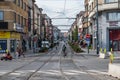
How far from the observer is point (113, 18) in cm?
7850

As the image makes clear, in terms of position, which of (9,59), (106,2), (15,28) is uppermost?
(106,2)

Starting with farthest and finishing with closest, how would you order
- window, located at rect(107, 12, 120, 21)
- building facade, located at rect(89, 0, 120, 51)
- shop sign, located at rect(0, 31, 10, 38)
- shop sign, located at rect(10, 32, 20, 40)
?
window, located at rect(107, 12, 120, 21), building facade, located at rect(89, 0, 120, 51), shop sign, located at rect(10, 32, 20, 40), shop sign, located at rect(0, 31, 10, 38)

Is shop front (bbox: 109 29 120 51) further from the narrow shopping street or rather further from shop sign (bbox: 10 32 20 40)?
the narrow shopping street

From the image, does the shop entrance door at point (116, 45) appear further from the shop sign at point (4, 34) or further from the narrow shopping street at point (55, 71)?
the narrow shopping street at point (55, 71)

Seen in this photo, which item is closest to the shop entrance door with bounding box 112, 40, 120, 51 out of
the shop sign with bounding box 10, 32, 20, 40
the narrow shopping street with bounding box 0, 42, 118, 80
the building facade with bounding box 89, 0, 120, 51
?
the building facade with bounding box 89, 0, 120, 51

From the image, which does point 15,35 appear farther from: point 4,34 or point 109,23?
point 109,23

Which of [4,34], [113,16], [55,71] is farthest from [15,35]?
[55,71]

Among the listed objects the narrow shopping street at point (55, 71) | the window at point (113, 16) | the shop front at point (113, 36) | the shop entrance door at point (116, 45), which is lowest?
the narrow shopping street at point (55, 71)

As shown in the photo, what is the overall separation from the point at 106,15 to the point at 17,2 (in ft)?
54.4

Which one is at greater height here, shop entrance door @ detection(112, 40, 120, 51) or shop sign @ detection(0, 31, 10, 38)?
shop sign @ detection(0, 31, 10, 38)

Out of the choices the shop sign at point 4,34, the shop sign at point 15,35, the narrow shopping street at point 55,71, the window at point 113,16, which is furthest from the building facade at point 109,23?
the narrow shopping street at point 55,71

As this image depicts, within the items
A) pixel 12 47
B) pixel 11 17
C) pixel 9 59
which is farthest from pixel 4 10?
pixel 9 59

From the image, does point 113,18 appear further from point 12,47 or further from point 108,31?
point 12,47

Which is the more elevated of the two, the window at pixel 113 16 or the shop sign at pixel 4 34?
the window at pixel 113 16
